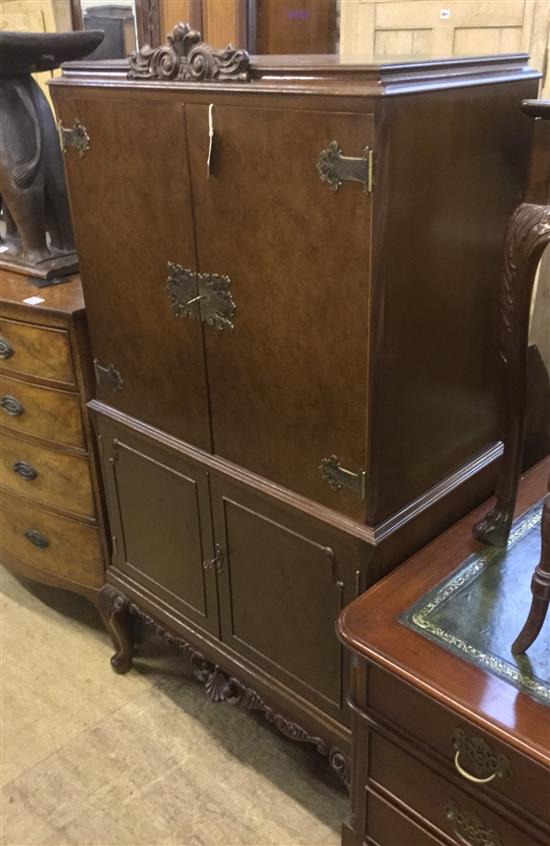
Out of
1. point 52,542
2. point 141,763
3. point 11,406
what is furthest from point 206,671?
point 11,406

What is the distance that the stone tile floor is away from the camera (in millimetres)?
Answer: 1660

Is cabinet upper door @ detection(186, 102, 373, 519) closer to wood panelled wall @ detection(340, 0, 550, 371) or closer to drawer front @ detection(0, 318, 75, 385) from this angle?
drawer front @ detection(0, 318, 75, 385)

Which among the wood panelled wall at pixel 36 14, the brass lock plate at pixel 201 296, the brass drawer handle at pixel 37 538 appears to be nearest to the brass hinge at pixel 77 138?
the brass lock plate at pixel 201 296

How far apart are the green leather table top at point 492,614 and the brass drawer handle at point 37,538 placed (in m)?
1.16

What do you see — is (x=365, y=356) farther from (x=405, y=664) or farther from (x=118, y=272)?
(x=118, y=272)

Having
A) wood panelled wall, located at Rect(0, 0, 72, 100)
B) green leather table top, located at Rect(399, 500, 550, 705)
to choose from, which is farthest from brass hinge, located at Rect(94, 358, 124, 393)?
wood panelled wall, located at Rect(0, 0, 72, 100)

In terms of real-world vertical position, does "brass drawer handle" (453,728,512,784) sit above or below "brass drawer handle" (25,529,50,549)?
above

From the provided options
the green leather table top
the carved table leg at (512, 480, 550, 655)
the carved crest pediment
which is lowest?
the green leather table top

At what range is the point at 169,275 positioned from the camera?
142cm

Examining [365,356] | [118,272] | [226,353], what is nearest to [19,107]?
[118,272]

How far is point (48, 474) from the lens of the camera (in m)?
1.96

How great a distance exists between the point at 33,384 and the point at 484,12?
52.8 inches

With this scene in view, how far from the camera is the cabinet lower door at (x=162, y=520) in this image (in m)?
1.62

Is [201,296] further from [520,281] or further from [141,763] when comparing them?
[141,763]
